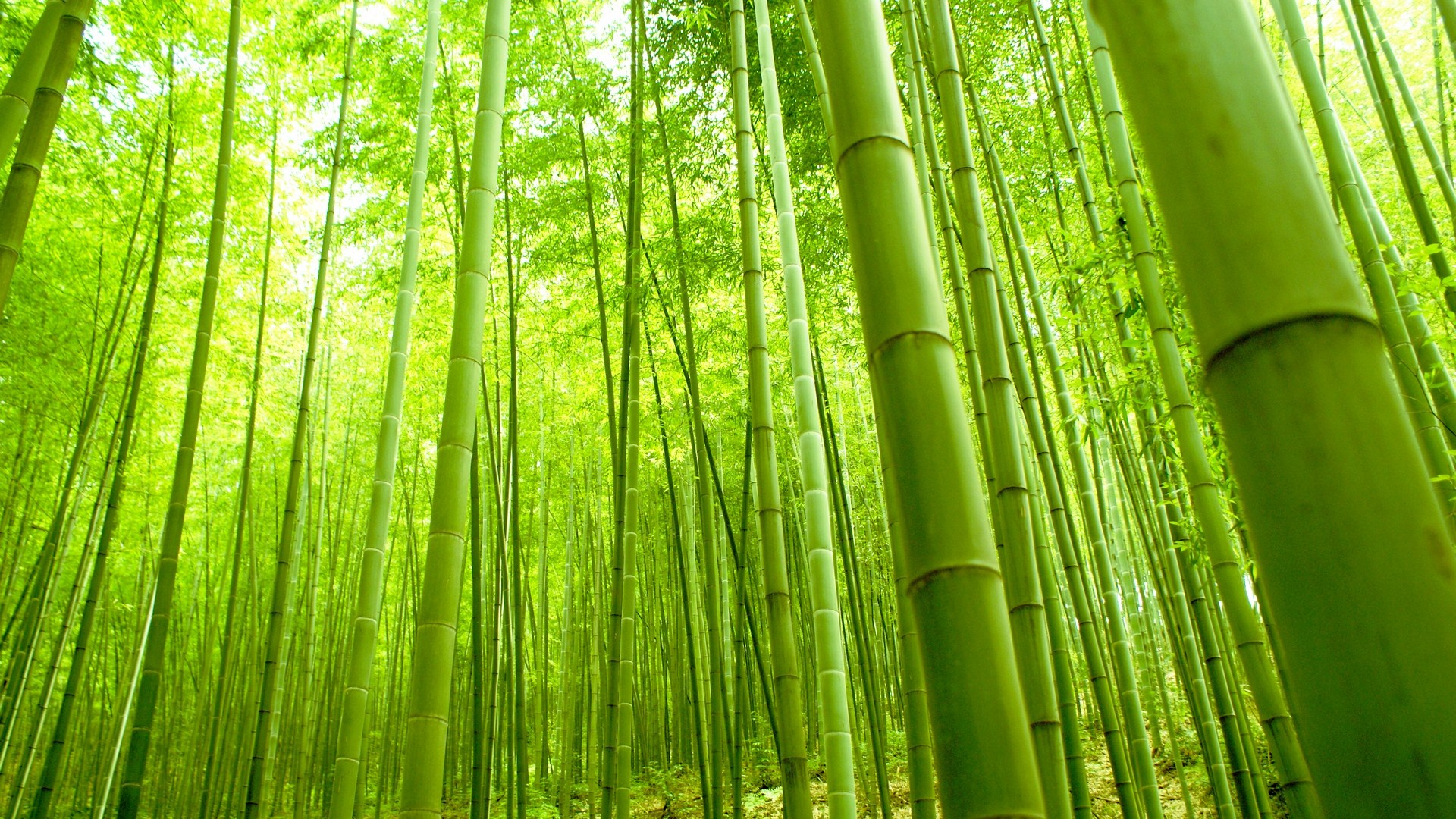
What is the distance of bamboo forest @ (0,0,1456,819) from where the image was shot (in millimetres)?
541

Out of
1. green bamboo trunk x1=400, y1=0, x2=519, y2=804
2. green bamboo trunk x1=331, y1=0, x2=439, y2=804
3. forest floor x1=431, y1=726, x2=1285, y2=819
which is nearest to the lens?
green bamboo trunk x1=400, y1=0, x2=519, y2=804

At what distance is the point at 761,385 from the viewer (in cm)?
202

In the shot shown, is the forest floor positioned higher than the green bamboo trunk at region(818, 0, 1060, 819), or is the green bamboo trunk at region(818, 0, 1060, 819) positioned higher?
the green bamboo trunk at region(818, 0, 1060, 819)

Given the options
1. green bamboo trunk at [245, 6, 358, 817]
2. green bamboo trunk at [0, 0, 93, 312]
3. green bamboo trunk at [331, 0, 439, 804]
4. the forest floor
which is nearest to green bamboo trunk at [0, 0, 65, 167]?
green bamboo trunk at [0, 0, 93, 312]

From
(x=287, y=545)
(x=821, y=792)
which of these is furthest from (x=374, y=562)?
(x=821, y=792)

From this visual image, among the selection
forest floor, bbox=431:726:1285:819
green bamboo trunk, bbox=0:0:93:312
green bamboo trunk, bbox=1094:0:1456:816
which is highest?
green bamboo trunk, bbox=0:0:93:312

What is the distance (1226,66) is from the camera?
56 cm

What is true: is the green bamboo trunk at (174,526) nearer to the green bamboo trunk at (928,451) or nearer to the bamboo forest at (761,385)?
the bamboo forest at (761,385)

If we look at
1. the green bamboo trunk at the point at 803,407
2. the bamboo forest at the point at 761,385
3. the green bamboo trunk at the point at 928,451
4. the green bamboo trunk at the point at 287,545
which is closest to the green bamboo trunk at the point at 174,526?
the bamboo forest at the point at 761,385

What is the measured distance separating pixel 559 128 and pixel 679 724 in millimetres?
5358

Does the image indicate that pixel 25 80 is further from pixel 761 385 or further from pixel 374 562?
pixel 761 385

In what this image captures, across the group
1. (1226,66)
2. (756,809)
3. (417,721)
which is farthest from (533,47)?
(756,809)

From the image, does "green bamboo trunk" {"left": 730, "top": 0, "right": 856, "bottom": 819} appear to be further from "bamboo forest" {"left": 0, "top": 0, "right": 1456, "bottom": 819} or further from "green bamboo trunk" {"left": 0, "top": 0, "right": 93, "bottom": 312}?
"green bamboo trunk" {"left": 0, "top": 0, "right": 93, "bottom": 312}

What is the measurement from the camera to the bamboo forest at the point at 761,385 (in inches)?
21.3
